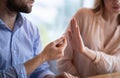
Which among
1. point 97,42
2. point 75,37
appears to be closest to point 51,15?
point 97,42

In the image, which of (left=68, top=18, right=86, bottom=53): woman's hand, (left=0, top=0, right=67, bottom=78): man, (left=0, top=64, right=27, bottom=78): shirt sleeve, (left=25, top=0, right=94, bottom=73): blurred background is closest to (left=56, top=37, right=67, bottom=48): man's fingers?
(left=0, top=0, right=67, bottom=78): man

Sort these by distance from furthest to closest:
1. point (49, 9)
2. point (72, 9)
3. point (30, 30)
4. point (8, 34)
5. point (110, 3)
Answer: point (72, 9), point (49, 9), point (110, 3), point (30, 30), point (8, 34)

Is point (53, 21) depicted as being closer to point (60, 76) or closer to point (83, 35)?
point (83, 35)

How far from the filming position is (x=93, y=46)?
5.49 feet

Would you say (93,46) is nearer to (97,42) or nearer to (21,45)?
(97,42)

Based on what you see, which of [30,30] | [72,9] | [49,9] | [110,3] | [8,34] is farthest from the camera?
[72,9]

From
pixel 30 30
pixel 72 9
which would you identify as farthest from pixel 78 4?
pixel 30 30

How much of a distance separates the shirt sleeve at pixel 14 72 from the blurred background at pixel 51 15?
1140mm

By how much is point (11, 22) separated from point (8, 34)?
0.09 m

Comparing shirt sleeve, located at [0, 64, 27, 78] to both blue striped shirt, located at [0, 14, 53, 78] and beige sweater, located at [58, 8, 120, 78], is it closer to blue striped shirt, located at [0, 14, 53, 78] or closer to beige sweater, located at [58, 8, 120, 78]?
blue striped shirt, located at [0, 14, 53, 78]

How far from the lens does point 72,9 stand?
261cm

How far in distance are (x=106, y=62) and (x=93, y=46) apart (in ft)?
0.47

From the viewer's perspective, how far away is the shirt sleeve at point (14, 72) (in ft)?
3.95

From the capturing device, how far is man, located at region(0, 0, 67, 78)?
1.30 metres
